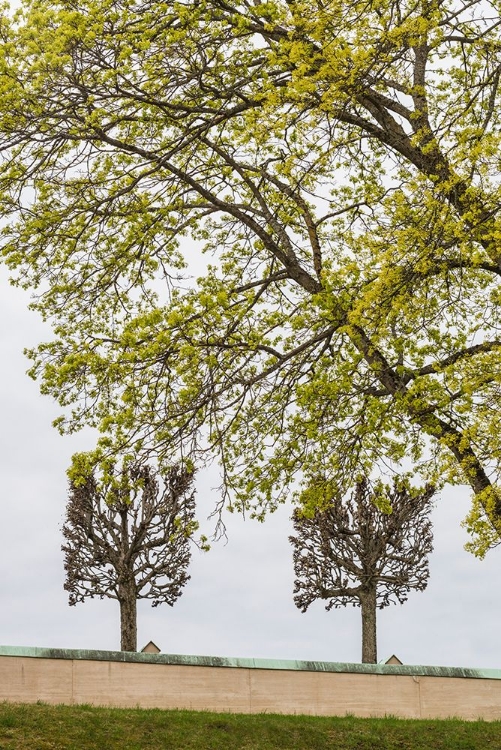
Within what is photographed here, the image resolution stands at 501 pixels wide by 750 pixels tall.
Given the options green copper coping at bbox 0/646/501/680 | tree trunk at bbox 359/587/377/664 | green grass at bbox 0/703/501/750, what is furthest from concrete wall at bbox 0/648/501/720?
tree trunk at bbox 359/587/377/664

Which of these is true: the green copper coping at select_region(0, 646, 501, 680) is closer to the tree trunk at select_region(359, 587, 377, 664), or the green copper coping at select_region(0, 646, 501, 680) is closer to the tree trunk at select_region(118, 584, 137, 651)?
the tree trunk at select_region(359, 587, 377, 664)

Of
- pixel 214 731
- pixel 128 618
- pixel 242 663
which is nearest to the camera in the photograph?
pixel 214 731

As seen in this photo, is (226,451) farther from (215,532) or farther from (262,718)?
(262,718)

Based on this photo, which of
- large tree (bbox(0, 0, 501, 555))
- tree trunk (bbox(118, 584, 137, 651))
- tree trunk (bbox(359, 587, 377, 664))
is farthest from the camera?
tree trunk (bbox(359, 587, 377, 664))

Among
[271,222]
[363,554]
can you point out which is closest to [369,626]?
[363,554]

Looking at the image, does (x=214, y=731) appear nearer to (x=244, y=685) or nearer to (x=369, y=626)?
(x=244, y=685)

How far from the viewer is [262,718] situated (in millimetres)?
13969

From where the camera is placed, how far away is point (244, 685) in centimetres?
1473

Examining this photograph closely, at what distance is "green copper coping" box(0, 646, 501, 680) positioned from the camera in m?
14.1

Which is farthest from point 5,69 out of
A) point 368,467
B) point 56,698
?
point 56,698

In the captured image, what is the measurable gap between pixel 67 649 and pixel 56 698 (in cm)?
70

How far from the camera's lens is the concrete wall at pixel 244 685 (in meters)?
14.0

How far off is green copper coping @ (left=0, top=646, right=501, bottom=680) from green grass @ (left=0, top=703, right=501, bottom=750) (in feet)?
2.94

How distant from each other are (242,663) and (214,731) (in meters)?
2.00
